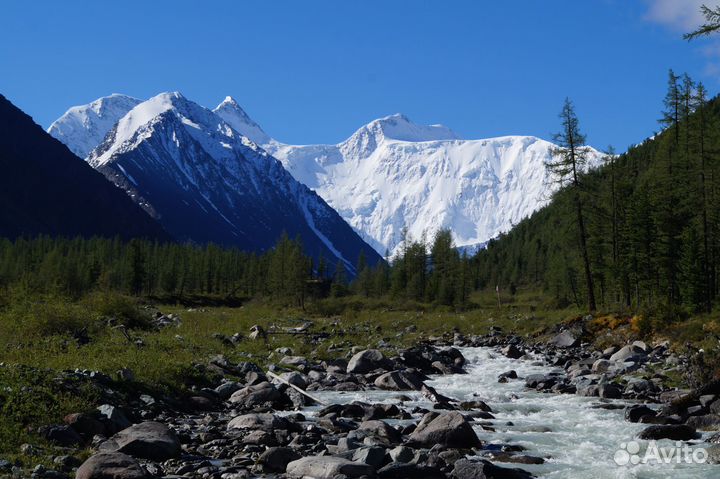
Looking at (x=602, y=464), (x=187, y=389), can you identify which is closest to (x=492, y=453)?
(x=602, y=464)

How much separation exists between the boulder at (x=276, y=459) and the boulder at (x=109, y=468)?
2294mm

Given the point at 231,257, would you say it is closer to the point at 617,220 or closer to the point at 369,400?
the point at 617,220

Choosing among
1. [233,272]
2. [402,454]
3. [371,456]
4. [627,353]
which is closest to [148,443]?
[371,456]

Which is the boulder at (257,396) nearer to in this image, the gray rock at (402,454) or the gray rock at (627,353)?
the gray rock at (402,454)

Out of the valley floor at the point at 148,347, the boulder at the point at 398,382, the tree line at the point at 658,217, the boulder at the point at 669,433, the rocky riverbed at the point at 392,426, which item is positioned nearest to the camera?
the rocky riverbed at the point at 392,426

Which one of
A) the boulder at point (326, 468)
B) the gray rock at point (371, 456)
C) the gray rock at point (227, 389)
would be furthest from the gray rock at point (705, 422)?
the gray rock at point (227, 389)

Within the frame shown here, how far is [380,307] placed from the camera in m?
71.9

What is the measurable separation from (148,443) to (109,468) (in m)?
1.95

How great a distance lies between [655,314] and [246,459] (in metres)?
26.7

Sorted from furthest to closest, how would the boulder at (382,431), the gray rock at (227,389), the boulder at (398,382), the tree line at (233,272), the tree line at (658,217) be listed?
the tree line at (233,272) → the tree line at (658,217) → the boulder at (398,382) → the gray rock at (227,389) → the boulder at (382,431)

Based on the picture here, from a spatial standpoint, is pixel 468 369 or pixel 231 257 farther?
pixel 231 257

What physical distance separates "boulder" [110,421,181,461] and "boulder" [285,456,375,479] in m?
2.60

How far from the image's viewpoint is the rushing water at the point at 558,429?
12.6m

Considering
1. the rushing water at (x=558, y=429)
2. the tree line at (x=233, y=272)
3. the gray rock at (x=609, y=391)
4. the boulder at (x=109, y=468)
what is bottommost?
the rushing water at (x=558, y=429)
